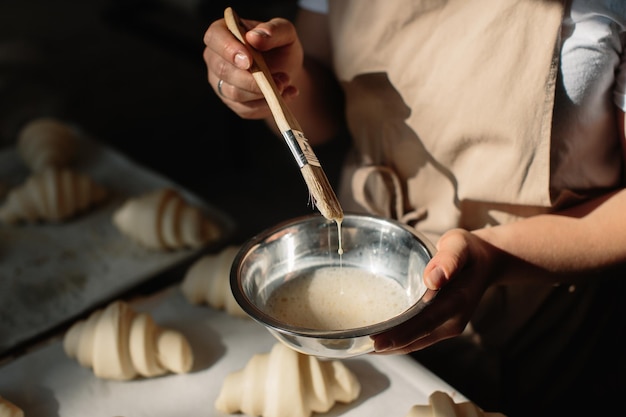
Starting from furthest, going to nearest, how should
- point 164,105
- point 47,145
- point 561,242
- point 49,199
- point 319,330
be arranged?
point 164,105
point 47,145
point 49,199
point 561,242
point 319,330

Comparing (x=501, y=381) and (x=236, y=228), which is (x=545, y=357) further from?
(x=236, y=228)

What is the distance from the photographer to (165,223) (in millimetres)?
1336

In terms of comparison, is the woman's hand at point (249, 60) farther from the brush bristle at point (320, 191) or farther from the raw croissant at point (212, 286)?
the raw croissant at point (212, 286)

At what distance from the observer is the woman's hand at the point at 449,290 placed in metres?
0.76

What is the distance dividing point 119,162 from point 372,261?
99 centimetres

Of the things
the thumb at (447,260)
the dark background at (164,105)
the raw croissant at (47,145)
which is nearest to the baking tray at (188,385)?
the thumb at (447,260)

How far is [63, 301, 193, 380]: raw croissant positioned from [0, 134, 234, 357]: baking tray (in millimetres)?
160

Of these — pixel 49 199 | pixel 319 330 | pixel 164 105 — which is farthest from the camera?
pixel 164 105

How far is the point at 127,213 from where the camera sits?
1.40 meters

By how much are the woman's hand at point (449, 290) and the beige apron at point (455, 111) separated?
122 mm

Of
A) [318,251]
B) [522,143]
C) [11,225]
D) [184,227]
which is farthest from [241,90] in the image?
[11,225]

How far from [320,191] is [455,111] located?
278 mm

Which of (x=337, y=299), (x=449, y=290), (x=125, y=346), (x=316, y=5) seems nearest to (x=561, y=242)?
(x=449, y=290)

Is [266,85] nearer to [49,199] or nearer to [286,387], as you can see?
[286,387]
